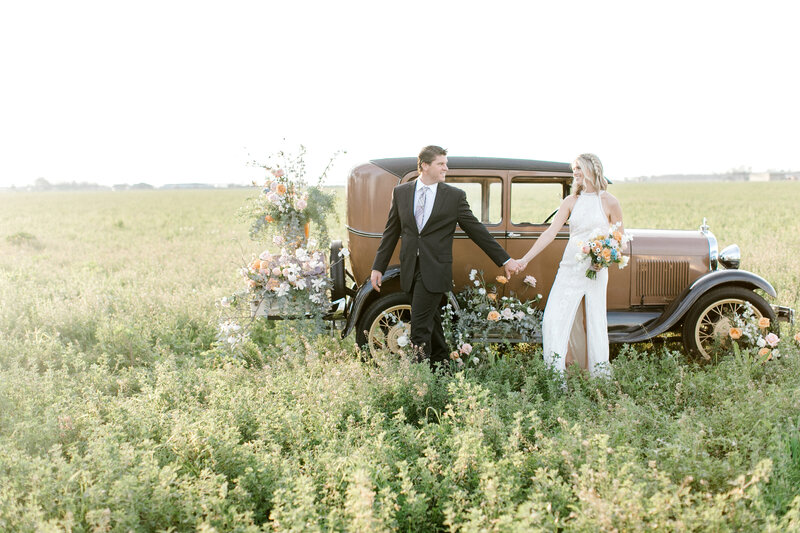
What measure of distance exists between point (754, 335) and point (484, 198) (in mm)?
2865

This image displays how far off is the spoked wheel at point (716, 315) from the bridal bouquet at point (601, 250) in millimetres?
1141

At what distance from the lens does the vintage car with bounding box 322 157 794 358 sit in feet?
17.4

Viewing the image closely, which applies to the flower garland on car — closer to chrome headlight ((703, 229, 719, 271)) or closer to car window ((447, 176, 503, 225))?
car window ((447, 176, 503, 225))

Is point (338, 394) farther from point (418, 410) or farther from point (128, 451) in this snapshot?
point (128, 451)

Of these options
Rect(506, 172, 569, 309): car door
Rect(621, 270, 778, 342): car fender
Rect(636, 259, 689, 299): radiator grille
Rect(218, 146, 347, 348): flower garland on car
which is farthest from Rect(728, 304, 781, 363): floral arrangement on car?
Rect(218, 146, 347, 348): flower garland on car

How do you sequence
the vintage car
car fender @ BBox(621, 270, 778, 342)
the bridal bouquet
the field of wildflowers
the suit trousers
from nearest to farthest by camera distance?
the field of wildflowers → the bridal bouquet → the suit trousers → car fender @ BBox(621, 270, 778, 342) → the vintage car

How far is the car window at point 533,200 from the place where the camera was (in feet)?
18.0

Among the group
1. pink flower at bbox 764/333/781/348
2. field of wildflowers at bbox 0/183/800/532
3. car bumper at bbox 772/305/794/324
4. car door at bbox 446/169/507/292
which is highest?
car door at bbox 446/169/507/292

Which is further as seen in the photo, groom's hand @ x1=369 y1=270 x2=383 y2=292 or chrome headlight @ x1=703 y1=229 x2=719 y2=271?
chrome headlight @ x1=703 y1=229 x2=719 y2=271

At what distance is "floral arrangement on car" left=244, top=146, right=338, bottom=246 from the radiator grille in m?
3.57

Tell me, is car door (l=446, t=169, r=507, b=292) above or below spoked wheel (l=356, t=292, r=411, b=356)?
above

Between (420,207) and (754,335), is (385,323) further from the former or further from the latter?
(754,335)

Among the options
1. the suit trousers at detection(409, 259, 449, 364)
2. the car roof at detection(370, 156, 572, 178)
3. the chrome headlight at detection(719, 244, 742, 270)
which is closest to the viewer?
the suit trousers at detection(409, 259, 449, 364)

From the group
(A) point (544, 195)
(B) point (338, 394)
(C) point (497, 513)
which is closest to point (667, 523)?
(C) point (497, 513)
